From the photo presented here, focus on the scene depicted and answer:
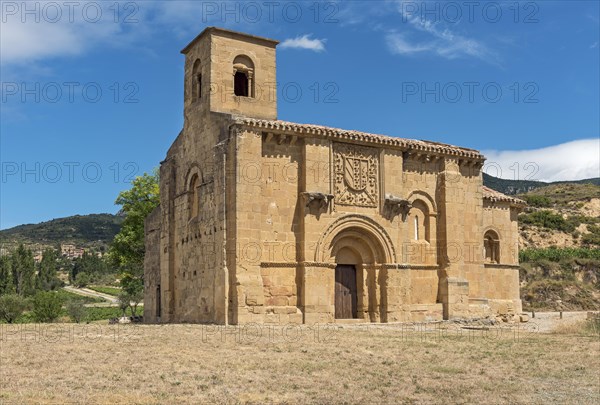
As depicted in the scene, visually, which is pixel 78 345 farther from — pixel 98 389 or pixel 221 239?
pixel 221 239

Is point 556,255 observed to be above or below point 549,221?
below

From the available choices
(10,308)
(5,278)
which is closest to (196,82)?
(10,308)

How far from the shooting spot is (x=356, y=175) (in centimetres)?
2345

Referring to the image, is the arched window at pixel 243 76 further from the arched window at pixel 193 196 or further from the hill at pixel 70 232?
the hill at pixel 70 232

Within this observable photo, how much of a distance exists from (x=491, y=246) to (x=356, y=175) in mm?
9669

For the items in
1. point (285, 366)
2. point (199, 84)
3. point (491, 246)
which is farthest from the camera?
point (491, 246)

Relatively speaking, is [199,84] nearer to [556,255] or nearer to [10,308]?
[10,308]

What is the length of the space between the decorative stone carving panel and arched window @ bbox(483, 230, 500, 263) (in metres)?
8.37

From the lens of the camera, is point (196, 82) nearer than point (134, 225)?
Yes

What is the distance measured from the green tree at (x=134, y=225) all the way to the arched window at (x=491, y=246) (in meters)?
19.4

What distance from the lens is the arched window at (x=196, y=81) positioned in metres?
24.6

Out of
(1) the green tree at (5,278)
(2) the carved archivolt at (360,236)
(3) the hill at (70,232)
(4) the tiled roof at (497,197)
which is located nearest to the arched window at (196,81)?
(2) the carved archivolt at (360,236)

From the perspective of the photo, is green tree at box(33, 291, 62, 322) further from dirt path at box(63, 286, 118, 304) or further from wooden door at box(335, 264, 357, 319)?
dirt path at box(63, 286, 118, 304)

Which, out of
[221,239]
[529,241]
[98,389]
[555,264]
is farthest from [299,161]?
[529,241]
